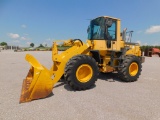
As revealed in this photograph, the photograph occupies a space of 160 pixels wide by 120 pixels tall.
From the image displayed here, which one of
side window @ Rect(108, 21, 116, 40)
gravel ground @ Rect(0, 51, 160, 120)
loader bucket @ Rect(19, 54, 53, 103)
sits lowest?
gravel ground @ Rect(0, 51, 160, 120)

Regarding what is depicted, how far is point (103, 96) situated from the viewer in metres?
5.02

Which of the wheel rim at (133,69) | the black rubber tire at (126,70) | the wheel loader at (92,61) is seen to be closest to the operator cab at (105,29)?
the wheel loader at (92,61)

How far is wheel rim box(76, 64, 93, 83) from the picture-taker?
5.59 metres

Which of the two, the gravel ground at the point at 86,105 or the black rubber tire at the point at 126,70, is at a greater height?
the black rubber tire at the point at 126,70

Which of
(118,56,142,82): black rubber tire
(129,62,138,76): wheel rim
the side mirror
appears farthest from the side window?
(129,62,138,76): wheel rim

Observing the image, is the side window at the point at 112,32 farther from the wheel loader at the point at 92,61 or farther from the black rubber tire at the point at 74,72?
the black rubber tire at the point at 74,72

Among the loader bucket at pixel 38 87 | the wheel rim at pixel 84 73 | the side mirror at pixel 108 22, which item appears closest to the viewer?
the loader bucket at pixel 38 87

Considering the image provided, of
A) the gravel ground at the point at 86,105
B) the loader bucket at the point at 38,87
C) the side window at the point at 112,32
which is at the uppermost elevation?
the side window at the point at 112,32

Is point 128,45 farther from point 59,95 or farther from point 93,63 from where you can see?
point 59,95

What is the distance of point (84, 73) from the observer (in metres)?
5.79

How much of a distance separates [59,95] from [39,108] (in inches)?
42.9

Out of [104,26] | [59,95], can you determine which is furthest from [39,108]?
[104,26]

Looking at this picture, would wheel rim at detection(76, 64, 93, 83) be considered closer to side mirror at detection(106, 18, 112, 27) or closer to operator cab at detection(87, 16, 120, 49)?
operator cab at detection(87, 16, 120, 49)

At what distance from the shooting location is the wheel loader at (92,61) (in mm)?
5270
